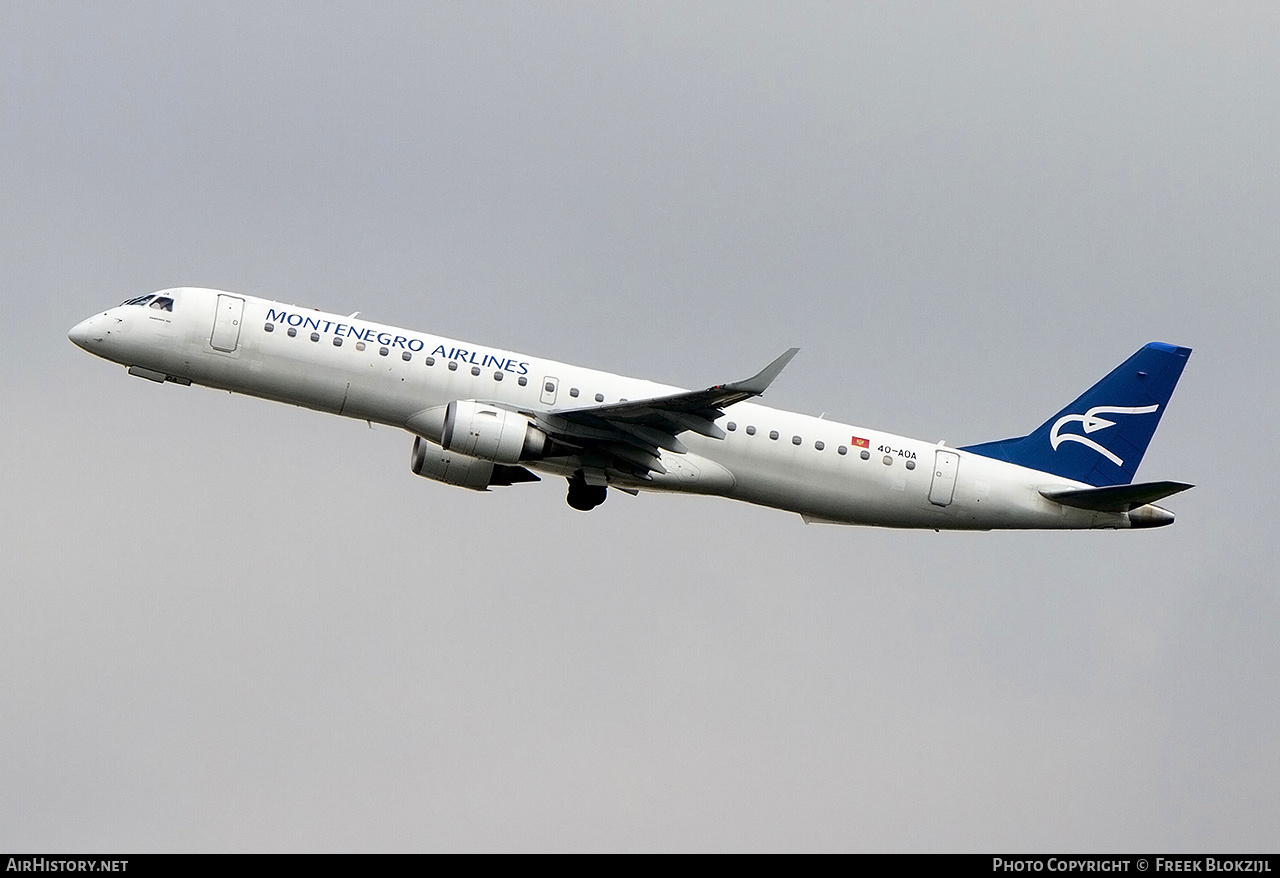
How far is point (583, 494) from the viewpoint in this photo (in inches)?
1964

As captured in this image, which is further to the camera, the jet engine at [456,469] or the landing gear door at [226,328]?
the jet engine at [456,469]

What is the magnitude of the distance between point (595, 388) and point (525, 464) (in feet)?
10.4

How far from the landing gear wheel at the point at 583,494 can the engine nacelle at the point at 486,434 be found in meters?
3.53

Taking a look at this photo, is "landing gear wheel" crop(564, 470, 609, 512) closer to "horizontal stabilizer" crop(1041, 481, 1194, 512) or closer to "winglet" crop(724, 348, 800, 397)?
"winglet" crop(724, 348, 800, 397)

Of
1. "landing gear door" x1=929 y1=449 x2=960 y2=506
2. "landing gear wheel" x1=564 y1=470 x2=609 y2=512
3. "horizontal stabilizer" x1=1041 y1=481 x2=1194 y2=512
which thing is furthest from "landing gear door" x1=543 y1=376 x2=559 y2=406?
"horizontal stabilizer" x1=1041 y1=481 x2=1194 y2=512

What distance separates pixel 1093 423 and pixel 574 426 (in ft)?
62.3

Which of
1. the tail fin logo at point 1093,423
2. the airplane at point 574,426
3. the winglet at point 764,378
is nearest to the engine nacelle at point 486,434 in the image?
the airplane at point 574,426

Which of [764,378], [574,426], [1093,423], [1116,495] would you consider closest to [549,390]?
[574,426]

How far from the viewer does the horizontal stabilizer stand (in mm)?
48406

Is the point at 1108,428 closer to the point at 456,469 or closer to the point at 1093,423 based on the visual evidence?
the point at 1093,423

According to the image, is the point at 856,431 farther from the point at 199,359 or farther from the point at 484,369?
the point at 199,359

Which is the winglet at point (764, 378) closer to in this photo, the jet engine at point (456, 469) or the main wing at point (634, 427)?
the main wing at point (634, 427)

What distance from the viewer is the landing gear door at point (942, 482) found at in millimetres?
50594
